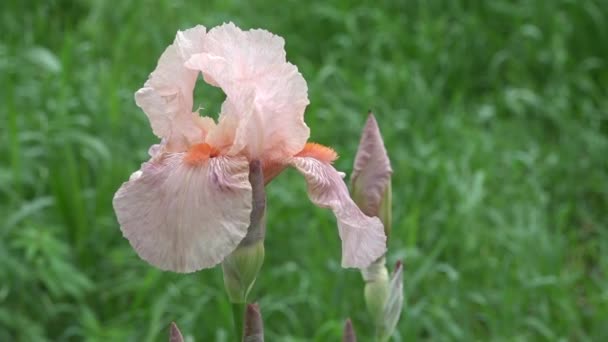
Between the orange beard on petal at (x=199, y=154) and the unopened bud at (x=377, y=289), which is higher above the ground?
the orange beard on petal at (x=199, y=154)

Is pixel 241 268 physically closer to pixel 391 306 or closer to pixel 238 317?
pixel 238 317

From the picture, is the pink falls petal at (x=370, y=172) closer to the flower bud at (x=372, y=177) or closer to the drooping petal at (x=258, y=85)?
the flower bud at (x=372, y=177)

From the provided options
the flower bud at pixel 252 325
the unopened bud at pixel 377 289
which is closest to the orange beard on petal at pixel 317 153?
the flower bud at pixel 252 325

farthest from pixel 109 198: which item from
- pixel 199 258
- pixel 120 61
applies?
pixel 199 258

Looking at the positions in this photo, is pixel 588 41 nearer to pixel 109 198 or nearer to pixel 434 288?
pixel 434 288

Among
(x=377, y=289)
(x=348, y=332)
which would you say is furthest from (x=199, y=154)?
(x=377, y=289)

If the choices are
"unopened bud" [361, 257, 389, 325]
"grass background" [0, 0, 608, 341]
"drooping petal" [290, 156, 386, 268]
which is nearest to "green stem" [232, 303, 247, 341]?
"drooping petal" [290, 156, 386, 268]

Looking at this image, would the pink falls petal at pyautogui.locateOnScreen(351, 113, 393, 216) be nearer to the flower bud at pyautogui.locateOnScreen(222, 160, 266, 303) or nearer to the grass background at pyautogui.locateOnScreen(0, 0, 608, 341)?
the flower bud at pyautogui.locateOnScreen(222, 160, 266, 303)
